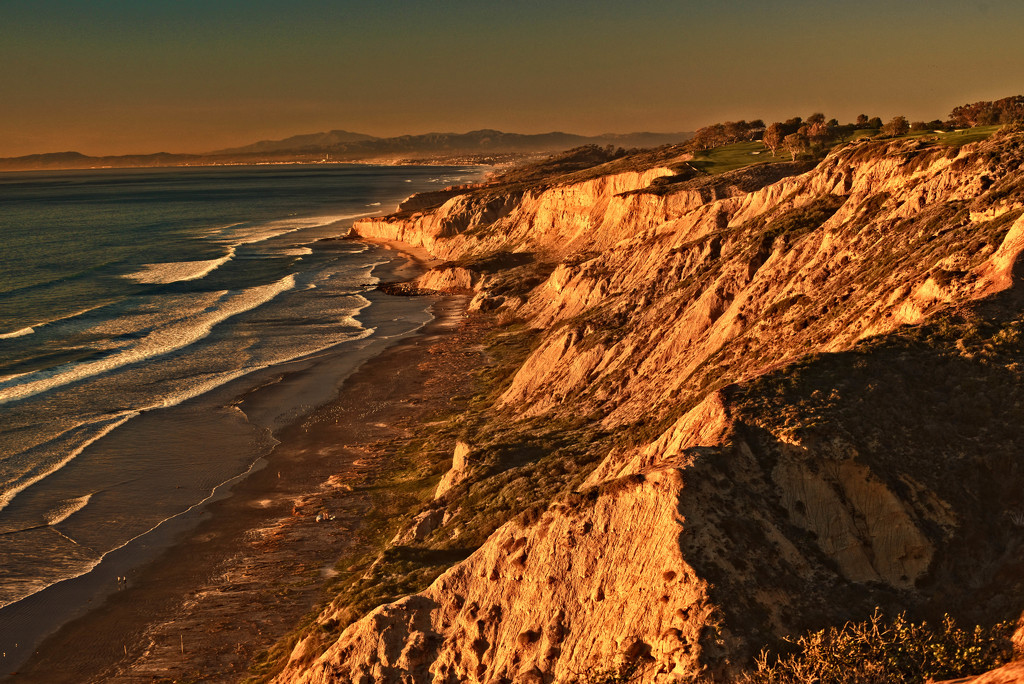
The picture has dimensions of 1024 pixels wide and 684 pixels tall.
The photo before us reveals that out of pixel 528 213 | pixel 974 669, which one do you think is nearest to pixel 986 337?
pixel 974 669

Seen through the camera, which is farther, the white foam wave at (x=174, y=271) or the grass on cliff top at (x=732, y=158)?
the white foam wave at (x=174, y=271)

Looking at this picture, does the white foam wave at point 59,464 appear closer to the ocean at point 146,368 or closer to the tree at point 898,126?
the ocean at point 146,368

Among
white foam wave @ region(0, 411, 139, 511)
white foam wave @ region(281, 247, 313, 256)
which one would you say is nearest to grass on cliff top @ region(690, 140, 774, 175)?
white foam wave @ region(281, 247, 313, 256)

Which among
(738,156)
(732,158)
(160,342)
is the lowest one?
(160,342)

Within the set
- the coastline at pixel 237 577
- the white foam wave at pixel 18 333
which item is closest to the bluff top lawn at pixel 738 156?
the coastline at pixel 237 577

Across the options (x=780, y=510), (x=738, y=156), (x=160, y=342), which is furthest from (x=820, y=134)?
(x=780, y=510)

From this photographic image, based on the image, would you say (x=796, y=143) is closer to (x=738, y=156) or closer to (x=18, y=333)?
(x=738, y=156)
